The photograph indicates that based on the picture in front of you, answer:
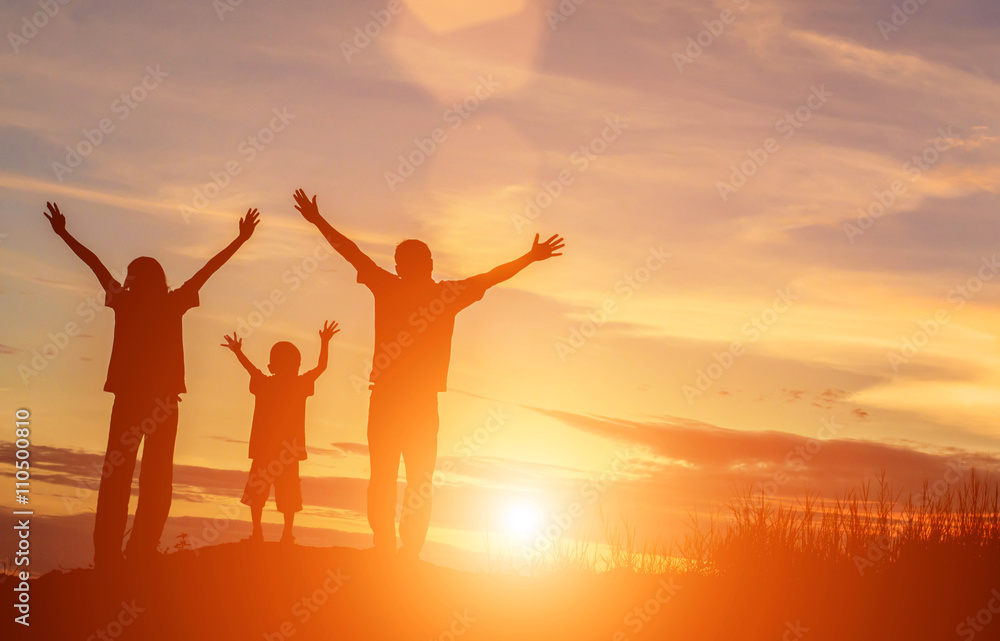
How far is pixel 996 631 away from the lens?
31.1 ft

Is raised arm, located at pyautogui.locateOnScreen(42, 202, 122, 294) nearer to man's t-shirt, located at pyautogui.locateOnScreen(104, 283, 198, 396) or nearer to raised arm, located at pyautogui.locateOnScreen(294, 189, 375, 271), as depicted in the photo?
man's t-shirt, located at pyautogui.locateOnScreen(104, 283, 198, 396)

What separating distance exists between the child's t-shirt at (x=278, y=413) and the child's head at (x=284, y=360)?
84mm

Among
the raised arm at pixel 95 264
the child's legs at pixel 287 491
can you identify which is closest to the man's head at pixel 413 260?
the raised arm at pixel 95 264

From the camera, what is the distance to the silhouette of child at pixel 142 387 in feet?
27.8

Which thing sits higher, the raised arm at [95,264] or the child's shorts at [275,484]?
the raised arm at [95,264]

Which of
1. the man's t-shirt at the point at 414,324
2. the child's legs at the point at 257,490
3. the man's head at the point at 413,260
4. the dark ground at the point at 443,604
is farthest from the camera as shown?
the child's legs at the point at 257,490

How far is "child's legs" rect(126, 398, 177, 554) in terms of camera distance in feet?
28.3

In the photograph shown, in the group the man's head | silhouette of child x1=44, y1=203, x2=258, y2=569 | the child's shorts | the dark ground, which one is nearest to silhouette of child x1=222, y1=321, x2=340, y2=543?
the child's shorts

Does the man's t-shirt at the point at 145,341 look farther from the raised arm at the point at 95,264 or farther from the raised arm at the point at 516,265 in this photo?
the raised arm at the point at 516,265

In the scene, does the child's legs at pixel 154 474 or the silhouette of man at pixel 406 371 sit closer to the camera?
the silhouette of man at pixel 406 371

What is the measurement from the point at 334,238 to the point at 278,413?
4002 millimetres

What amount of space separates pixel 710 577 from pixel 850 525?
233cm

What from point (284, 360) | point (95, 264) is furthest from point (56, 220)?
point (284, 360)

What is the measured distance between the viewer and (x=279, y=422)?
1178 cm
